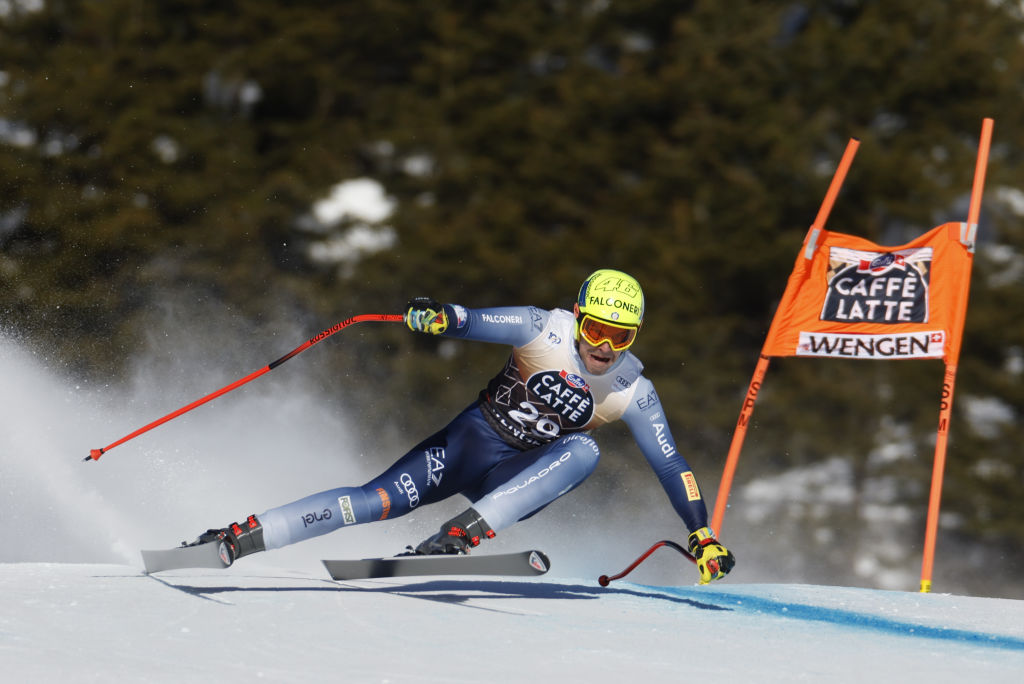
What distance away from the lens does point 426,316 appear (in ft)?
17.0

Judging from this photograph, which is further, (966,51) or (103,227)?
(966,51)

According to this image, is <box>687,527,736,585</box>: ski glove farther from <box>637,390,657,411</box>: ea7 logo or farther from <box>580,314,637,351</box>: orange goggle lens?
<box>580,314,637,351</box>: orange goggle lens

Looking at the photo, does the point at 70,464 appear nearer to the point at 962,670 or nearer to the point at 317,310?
the point at 962,670

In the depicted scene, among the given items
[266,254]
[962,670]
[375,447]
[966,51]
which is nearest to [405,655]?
[962,670]

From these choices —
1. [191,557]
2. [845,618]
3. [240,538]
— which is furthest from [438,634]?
[845,618]

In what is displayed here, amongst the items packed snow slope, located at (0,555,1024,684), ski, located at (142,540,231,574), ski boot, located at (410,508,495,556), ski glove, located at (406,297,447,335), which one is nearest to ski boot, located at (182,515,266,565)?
ski, located at (142,540,231,574)

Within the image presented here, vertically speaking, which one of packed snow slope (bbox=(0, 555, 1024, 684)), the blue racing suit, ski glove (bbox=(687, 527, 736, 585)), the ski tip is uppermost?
the blue racing suit

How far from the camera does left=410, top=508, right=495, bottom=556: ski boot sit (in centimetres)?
503

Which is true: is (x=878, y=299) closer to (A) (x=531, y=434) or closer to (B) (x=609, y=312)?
(B) (x=609, y=312)

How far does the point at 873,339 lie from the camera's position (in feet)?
24.8

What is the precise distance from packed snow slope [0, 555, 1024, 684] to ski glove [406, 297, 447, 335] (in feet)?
3.42

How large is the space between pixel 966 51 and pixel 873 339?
14.0m

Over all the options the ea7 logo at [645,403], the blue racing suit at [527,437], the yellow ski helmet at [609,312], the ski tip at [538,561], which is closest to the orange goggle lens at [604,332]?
the yellow ski helmet at [609,312]

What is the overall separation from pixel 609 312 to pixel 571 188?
14632mm
